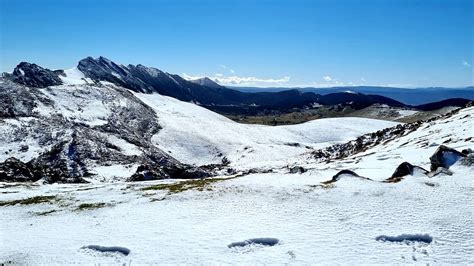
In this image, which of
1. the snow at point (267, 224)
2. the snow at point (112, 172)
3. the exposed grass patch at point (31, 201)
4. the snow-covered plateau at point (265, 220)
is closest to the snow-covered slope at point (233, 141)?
the snow at point (112, 172)

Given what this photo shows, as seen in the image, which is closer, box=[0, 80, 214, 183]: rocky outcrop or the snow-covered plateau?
the snow-covered plateau

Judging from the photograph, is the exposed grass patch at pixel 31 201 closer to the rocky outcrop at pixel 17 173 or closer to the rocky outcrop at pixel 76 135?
the rocky outcrop at pixel 76 135

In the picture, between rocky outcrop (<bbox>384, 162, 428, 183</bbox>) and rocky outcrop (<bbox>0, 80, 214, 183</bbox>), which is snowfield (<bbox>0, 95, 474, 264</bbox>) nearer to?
rocky outcrop (<bbox>384, 162, 428, 183</bbox>)

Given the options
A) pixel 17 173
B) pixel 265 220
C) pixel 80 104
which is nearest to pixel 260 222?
pixel 265 220

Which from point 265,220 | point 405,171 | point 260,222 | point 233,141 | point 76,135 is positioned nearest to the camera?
point 260,222

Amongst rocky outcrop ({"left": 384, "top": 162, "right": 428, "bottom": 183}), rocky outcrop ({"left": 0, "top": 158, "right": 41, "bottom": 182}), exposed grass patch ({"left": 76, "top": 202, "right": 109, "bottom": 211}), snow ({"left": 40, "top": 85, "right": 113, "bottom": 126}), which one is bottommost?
rocky outcrop ({"left": 0, "top": 158, "right": 41, "bottom": 182})

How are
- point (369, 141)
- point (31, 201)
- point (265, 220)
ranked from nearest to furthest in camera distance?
point (265, 220), point (31, 201), point (369, 141)

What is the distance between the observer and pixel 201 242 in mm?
25031

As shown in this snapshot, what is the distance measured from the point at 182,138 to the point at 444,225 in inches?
5360

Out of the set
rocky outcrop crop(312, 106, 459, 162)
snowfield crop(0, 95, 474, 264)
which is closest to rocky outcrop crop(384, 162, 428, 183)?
snowfield crop(0, 95, 474, 264)

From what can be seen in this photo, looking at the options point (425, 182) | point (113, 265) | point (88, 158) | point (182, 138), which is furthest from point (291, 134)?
point (113, 265)

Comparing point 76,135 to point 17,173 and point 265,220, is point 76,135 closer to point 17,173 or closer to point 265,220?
point 17,173

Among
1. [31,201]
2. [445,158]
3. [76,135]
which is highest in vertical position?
[445,158]

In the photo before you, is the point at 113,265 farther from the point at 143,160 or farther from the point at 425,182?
the point at 143,160
